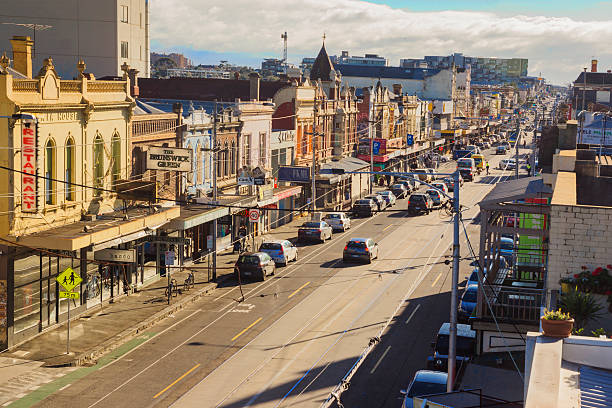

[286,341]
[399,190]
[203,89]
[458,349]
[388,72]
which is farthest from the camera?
[388,72]

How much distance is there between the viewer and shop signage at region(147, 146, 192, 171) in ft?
129

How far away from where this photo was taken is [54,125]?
3281 cm

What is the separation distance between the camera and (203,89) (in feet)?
245

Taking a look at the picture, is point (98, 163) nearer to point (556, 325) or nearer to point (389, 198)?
point (556, 325)

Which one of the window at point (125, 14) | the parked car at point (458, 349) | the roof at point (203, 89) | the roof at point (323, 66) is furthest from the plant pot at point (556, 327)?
the roof at point (323, 66)

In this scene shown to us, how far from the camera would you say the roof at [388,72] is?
17138cm

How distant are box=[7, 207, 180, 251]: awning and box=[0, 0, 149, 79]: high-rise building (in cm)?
3973

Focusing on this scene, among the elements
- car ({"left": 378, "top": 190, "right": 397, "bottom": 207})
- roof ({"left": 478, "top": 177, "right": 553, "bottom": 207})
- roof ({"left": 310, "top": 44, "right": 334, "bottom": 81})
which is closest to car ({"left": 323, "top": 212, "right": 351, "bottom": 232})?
car ({"left": 378, "top": 190, "right": 397, "bottom": 207})

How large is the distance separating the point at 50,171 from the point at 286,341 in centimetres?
1125

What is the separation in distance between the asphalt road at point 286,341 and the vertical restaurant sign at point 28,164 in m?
6.66

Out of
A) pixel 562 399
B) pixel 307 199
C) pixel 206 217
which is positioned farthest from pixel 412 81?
pixel 562 399

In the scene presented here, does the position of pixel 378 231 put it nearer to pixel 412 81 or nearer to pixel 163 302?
pixel 163 302

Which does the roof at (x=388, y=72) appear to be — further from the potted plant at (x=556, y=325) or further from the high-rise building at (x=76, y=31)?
the potted plant at (x=556, y=325)

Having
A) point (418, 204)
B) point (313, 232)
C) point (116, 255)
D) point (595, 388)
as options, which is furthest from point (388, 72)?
point (595, 388)
